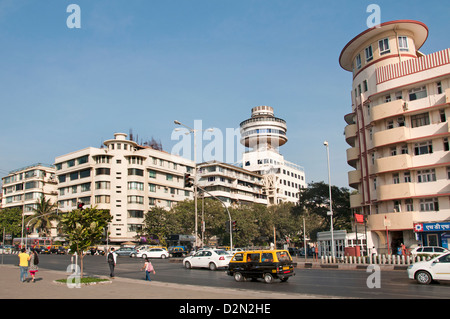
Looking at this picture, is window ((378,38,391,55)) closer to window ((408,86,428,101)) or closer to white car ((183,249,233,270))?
window ((408,86,428,101))

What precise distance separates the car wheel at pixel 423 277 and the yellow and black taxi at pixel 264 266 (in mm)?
5492

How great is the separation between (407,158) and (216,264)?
1942cm

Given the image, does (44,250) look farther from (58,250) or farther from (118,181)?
(118,181)

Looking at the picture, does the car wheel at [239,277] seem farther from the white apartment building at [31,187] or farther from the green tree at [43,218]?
the white apartment building at [31,187]

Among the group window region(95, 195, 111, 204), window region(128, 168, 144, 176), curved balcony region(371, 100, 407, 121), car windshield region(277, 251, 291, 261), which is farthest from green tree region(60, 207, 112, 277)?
window region(128, 168, 144, 176)

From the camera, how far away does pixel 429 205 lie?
113 feet

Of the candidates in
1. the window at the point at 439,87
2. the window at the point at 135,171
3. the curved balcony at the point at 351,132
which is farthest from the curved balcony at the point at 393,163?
the window at the point at 135,171

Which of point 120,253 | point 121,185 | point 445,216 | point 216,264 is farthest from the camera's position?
point 121,185

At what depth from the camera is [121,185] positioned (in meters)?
75.0

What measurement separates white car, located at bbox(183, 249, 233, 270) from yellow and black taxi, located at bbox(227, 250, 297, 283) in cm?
810

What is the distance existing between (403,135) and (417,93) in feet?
13.4

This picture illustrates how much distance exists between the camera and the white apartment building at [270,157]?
110 meters
